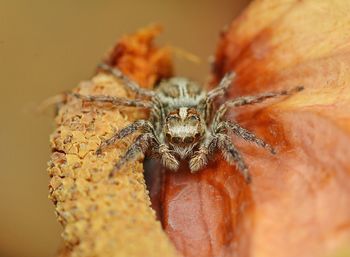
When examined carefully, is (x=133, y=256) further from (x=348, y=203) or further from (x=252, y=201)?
(x=348, y=203)

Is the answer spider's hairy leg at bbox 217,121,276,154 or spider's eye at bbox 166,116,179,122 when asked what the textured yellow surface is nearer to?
spider's eye at bbox 166,116,179,122

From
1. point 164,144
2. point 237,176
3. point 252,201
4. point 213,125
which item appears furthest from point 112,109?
point 252,201

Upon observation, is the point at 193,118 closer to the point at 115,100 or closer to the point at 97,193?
the point at 115,100

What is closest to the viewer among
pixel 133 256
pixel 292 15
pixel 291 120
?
pixel 133 256

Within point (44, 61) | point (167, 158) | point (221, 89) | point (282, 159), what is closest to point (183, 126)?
point (167, 158)

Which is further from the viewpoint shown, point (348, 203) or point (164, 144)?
point (164, 144)

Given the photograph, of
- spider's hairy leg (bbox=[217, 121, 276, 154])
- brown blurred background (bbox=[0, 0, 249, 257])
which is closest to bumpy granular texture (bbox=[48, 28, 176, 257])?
spider's hairy leg (bbox=[217, 121, 276, 154])
